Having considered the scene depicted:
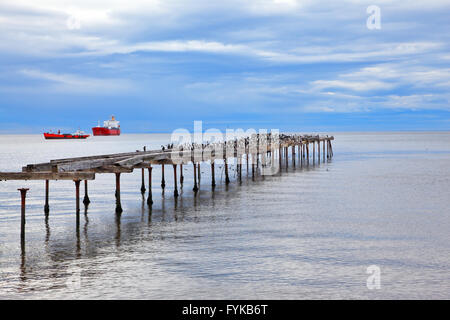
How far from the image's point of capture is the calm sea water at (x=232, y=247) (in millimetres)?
14500

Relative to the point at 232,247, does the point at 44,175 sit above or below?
above

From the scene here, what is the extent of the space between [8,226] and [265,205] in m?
14.0

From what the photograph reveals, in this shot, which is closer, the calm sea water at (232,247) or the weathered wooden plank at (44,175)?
the calm sea water at (232,247)

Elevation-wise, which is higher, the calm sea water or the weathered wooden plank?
the weathered wooden plank

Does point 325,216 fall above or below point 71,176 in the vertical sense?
below

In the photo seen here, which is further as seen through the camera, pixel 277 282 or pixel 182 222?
pixel 182 222

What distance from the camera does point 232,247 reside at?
19453mm

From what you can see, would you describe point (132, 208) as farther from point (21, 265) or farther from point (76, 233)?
point (21, 265)

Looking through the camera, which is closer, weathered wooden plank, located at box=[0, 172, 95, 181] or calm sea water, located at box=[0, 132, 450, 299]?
calm sea water, located at box=[0, 132, 450, 299]

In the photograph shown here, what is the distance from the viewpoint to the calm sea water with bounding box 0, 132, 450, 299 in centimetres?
1450

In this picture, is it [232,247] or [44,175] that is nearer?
[232,247]

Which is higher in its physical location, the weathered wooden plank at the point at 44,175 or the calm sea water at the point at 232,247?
the weathered wooden plank at the point at 44,175
